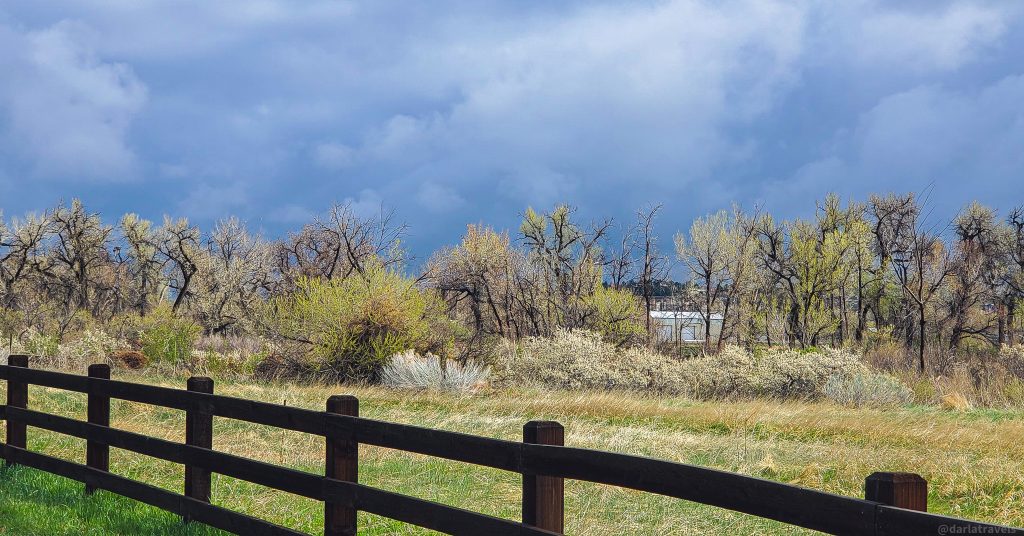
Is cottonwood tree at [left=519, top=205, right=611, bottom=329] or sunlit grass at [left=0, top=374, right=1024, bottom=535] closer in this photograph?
sunlit grass at [left=0, top=374, right=1024, bottom=535]

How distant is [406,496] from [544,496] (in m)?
1.07

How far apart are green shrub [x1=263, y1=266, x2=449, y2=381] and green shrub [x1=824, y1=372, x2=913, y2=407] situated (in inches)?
531

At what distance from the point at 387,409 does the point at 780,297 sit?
39830mm

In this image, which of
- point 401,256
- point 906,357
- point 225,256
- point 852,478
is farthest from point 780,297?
point 852,478

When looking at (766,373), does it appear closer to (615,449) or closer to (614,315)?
(614,315)

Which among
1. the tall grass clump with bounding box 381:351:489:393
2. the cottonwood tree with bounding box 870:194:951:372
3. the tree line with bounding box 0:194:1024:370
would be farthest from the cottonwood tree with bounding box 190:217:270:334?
the cottonwood tree with bounding box 870:194:951:372

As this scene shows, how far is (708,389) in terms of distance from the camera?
89.3 feet

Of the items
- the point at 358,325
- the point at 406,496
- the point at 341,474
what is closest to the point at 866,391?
the point at 358,325

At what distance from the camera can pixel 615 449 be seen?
523 inches

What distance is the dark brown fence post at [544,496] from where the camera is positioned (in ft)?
15.1

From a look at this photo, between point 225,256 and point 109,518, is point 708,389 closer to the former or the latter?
point 109,518

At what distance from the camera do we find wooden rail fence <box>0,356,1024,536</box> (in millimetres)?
3375

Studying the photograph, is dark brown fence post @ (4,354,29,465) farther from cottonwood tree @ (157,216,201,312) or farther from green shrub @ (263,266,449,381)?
cottonwood tree @ (157,216,201,312)

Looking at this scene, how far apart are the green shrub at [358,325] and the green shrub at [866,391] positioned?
1349cm
